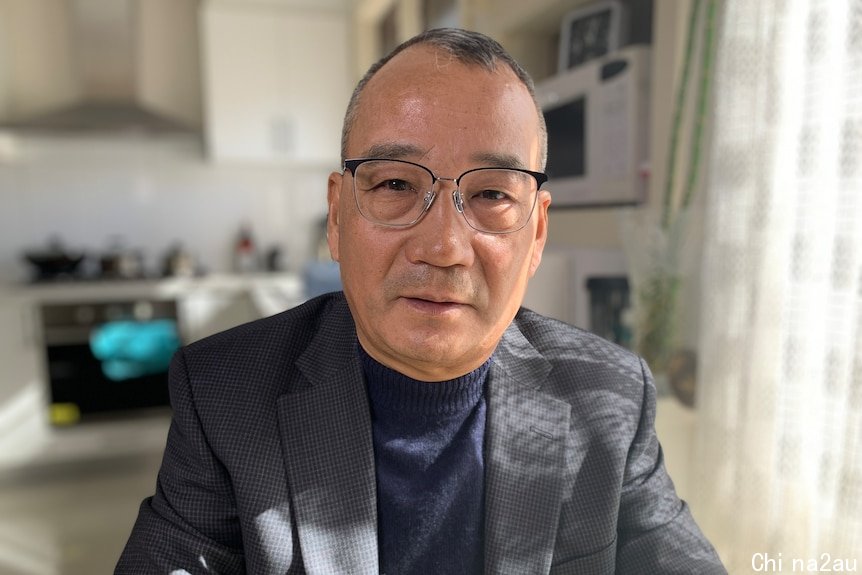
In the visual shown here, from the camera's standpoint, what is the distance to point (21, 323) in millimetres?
2965

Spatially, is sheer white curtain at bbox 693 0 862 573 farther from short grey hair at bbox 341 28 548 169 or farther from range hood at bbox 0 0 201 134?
range hood at bbox 0 0 201 134

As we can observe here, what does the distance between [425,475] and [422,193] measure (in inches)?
15.5

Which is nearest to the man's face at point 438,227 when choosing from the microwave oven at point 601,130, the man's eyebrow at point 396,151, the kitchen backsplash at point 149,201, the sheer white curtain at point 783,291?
the man's eyebrow at point 396,151

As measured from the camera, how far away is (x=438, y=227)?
638mm

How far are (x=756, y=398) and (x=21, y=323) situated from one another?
129 inches

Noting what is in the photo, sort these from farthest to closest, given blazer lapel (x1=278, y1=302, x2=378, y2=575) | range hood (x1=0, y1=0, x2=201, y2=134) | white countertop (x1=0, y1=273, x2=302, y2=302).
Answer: range hood (x1=0, y1=0, x2=201, y2=134) → white countertop (x1=0, y1=273, x2=302, y2=302) → blazer lapel (x1=278, y1=302, x2=378, y2=575)

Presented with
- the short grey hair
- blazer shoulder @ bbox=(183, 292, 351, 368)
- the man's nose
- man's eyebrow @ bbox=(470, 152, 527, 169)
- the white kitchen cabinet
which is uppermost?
the white kitchen cabinet

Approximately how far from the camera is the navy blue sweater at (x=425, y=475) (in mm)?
785

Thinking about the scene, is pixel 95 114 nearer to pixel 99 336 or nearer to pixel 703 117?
pixel 99 336

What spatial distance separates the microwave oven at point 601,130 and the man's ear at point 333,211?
35.9 inches

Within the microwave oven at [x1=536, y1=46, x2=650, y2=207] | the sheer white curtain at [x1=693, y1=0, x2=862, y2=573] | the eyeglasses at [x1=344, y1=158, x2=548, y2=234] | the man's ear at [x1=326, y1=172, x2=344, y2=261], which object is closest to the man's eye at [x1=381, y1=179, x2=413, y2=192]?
the eyeglasses at [x1=344, y1=158, x2=548, y2=234]

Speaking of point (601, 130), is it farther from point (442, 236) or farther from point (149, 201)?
point (149, 201)

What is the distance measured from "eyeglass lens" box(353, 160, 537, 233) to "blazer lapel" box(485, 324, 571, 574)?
270mm

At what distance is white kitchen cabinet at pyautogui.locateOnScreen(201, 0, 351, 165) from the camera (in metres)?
3.46
